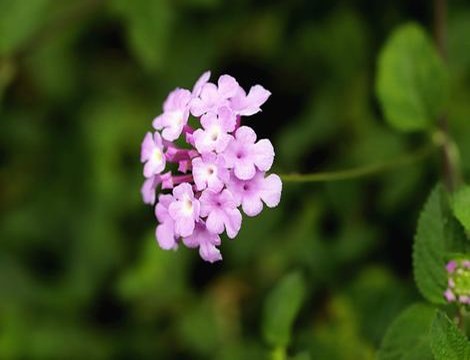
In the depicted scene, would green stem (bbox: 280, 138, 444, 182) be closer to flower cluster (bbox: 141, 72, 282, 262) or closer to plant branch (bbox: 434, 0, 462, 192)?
plant branch (bbox: 434, 0, 462, 192)

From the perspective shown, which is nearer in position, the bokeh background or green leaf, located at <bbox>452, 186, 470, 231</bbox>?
green leaf, located at <bbox>452, 186, 470, 231</bbox>

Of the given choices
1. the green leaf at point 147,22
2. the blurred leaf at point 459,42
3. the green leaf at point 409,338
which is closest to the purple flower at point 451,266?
the green leaf at point 409,338

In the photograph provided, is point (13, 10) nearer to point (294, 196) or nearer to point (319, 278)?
point (294, 196)

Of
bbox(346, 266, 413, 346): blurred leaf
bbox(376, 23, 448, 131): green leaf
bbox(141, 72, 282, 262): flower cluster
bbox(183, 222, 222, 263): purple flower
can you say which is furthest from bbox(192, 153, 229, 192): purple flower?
bbox(346, 266, 413, 346): blurred leaf

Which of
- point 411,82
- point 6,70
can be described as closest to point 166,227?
point 411,82

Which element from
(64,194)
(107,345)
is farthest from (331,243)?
(64,194)

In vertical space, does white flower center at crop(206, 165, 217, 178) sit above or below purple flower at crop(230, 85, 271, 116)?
below
